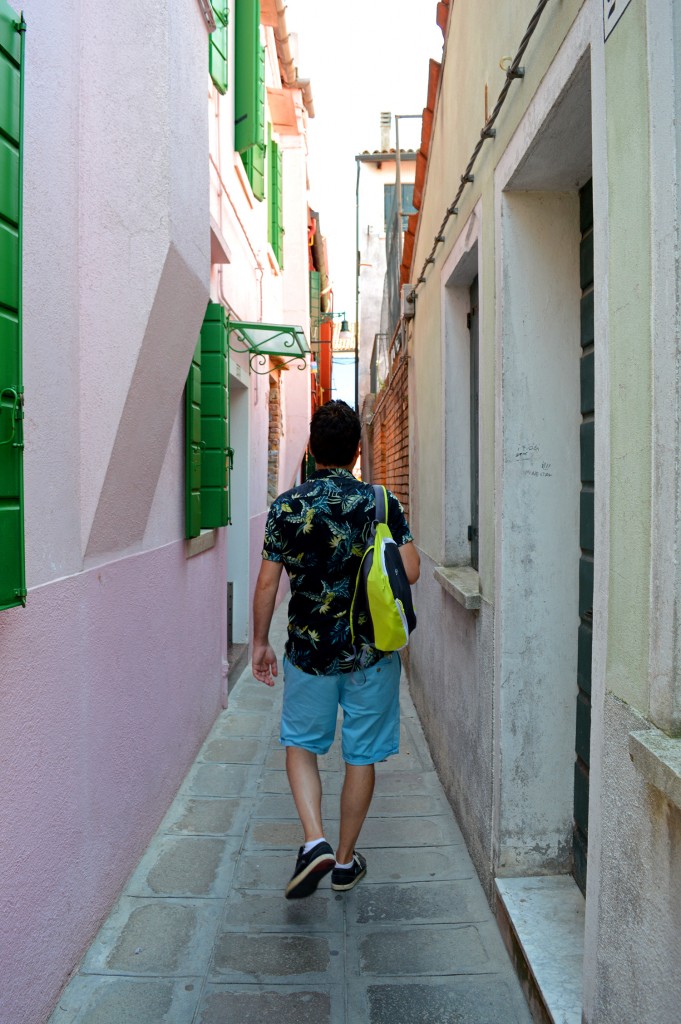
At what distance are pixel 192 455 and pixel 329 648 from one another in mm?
1870

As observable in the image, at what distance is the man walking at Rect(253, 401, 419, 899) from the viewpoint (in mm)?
2992

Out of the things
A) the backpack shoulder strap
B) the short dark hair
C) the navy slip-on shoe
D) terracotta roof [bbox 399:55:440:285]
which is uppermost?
terracotta roof [bbox 399:55:440:285]

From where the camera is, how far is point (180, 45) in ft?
10.3

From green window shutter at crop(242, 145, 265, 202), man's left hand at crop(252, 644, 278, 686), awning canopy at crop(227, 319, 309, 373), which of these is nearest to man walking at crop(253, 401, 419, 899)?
man's left hand at crop(252, 644, 278, 686)

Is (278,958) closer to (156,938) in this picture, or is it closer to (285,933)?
(285,933)

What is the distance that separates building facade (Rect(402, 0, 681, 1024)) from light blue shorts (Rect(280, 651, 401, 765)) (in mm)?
367

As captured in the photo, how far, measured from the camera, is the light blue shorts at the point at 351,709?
3023 mm

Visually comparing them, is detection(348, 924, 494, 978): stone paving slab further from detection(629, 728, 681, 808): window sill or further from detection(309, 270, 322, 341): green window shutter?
detection(309, 270, 322, 341): green window shutter

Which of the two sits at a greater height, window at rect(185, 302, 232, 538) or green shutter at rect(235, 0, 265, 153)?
green shutter at rect(235, 0, 265, 153)

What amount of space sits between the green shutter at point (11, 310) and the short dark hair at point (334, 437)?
4.23 ft

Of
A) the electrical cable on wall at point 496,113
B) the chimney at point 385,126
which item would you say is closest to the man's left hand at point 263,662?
the electrical cable on wall at point 496,113

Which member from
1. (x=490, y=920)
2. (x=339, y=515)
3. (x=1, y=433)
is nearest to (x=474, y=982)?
(x=490, y=920)

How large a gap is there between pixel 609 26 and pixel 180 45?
6.16 feet

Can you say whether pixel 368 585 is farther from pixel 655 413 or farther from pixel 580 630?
pixel 655 413
